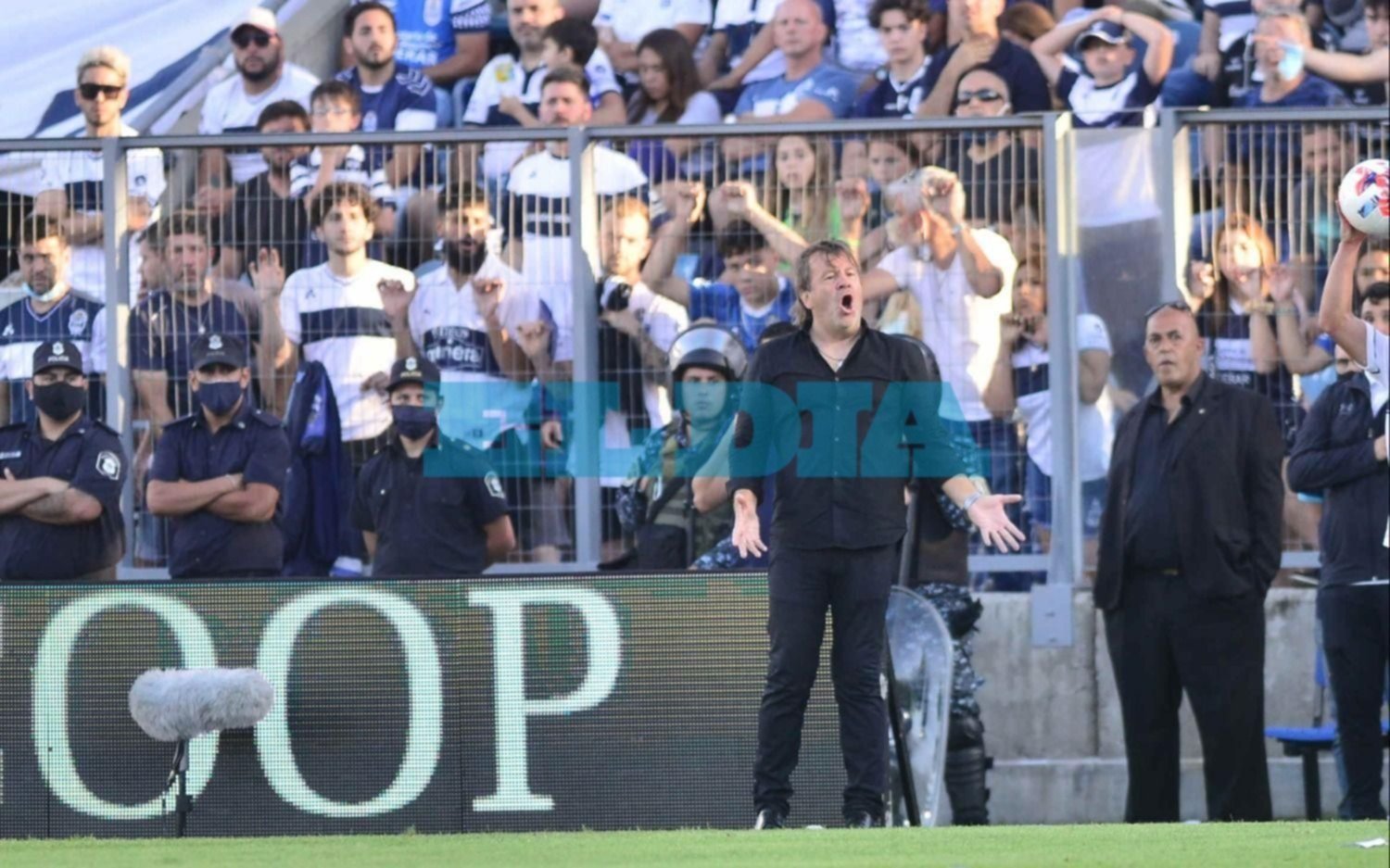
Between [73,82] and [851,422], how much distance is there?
7099mm

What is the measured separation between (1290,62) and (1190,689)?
12.3 feet

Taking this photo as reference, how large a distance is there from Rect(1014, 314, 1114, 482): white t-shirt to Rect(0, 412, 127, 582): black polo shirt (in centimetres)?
423

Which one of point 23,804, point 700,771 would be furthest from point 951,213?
point 23,804

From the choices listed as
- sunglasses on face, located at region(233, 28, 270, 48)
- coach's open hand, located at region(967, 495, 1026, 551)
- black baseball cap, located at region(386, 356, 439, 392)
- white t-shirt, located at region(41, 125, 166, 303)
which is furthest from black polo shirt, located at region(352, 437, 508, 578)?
sunglasses on face, located at region(233, 28, 270, 48)

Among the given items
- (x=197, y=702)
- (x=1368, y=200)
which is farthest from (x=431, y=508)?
(x=1368, y=200)

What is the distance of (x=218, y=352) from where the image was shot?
429 inches

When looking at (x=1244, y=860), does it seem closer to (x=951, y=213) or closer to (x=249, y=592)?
(x=249, y=592)

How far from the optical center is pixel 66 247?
1143 centimetres

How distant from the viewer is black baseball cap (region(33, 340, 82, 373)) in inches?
424

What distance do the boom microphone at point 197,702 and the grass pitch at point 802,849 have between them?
618 mm

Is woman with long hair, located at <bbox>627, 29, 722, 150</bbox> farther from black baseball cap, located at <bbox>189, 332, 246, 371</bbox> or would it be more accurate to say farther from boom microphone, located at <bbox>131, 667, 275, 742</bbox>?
boom microphone, located at <bbox>131, 667, 275, 742</bbox>

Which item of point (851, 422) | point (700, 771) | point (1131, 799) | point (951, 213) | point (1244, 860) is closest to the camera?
point (1244, 860)

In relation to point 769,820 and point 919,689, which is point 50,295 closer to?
point 919,689

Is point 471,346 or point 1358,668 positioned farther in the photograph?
point 471,346
